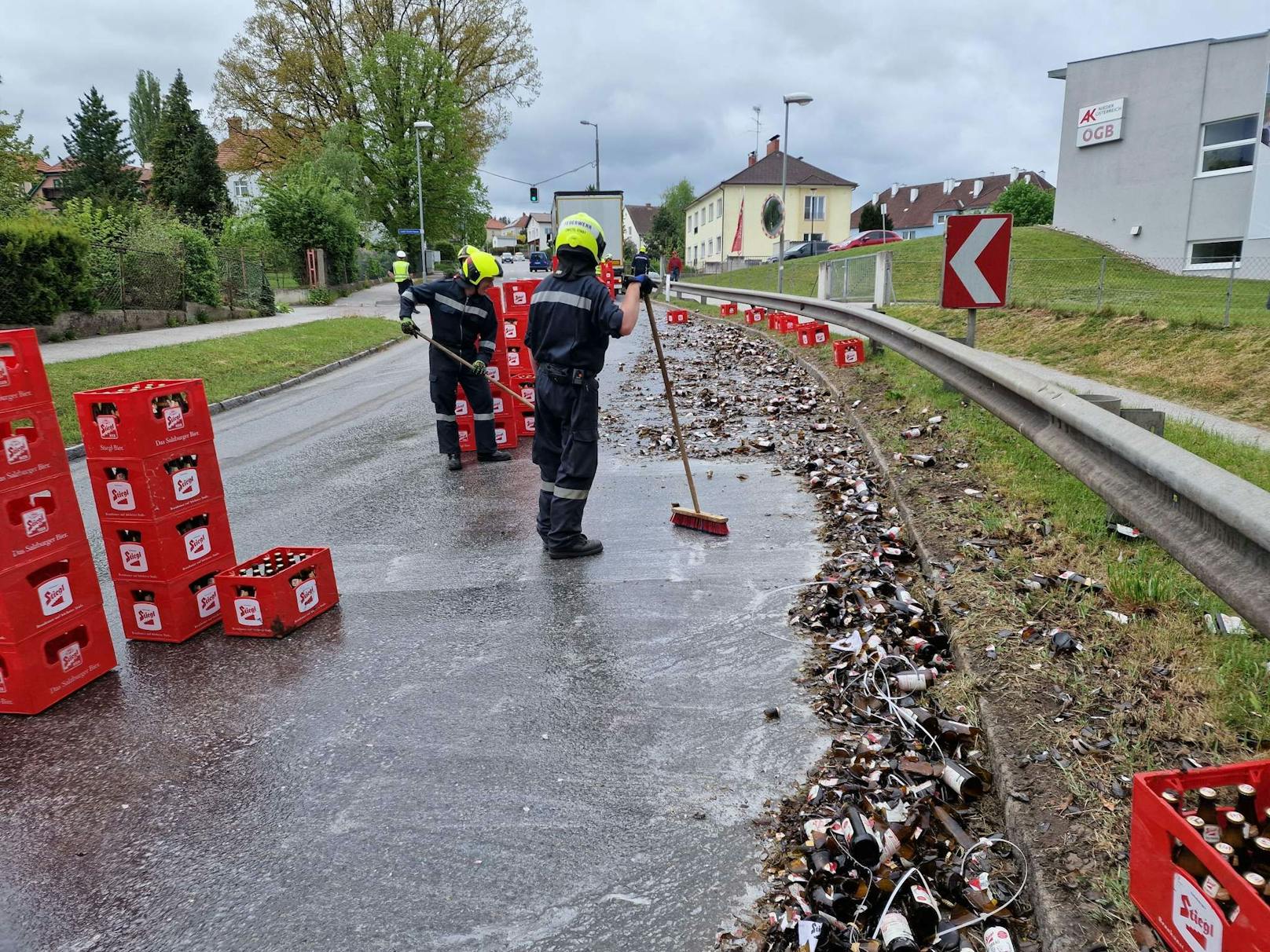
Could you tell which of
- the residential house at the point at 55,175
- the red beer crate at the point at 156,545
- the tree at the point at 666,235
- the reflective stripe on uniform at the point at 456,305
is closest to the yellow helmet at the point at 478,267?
the reflective stripe on uniform at the point at 456,305

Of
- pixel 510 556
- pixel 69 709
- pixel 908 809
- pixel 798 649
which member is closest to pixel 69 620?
pixel 69 709

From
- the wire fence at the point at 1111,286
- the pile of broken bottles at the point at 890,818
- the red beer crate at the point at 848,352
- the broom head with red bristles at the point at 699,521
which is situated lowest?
the broom head with red bristles at the point at 699,521

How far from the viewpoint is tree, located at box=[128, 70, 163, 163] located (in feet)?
274

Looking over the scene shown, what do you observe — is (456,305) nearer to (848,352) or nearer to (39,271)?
(848,352)

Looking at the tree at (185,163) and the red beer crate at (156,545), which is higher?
the tree at (185,163)

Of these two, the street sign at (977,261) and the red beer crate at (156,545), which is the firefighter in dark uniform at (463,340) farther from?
the street sign at (977,261)

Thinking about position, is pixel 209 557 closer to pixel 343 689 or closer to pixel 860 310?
pixel 343 689

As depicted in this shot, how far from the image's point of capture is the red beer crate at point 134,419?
451 cm

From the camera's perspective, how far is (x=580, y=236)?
5832mm

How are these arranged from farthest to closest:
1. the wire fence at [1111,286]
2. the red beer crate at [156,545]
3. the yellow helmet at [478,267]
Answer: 1. the wire fence at [1111,286]
2. the yellow helmet at [478,267]
3. the red beer crate at [156,545]

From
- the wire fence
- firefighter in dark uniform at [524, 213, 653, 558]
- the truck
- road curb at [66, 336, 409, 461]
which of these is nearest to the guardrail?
firefighter in dark uniform at [524, 213, 653, 558]

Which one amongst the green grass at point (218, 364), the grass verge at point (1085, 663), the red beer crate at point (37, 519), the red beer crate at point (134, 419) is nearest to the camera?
the grass verge at point (1085, 663)

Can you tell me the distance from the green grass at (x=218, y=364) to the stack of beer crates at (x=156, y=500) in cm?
689

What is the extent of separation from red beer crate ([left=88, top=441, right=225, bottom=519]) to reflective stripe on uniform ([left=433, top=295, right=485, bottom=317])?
14.1 ft
